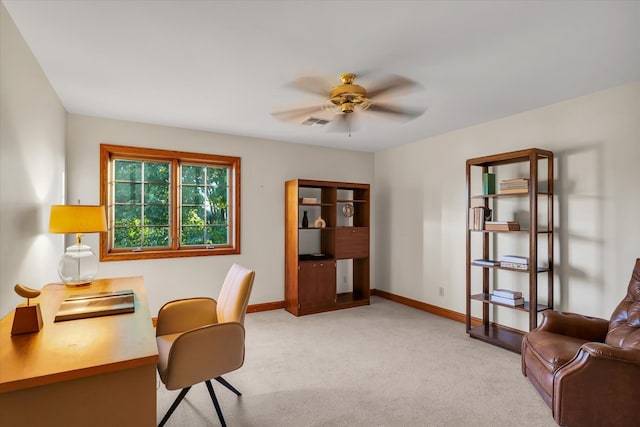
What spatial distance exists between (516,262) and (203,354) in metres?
3.02

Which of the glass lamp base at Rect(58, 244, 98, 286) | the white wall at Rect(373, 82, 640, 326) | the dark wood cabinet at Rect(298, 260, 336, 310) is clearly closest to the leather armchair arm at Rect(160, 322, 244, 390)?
the glass lamp base at Rect(58, 244, 98, 286)

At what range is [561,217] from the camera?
3.43 m

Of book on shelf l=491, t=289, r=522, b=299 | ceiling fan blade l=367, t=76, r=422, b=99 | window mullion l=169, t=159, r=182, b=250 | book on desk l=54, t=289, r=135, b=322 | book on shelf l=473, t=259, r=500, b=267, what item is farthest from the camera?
window mullion l=169, t=159, r=182, b=250

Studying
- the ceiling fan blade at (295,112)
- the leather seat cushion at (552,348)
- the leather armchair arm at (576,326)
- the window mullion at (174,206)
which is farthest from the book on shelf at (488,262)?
the window mullion at (174,206)

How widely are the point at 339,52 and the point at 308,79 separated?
300 mm

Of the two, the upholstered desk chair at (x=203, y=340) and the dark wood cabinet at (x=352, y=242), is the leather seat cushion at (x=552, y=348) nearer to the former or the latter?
the upholstered desk chair at (x=203, y=340)

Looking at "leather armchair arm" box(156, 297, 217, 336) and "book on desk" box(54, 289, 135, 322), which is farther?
"leather armchair arm" box(156, 297, 217, 336)

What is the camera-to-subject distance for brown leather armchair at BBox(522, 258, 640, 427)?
6.53ft

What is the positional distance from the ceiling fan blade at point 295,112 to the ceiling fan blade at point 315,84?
15 cm

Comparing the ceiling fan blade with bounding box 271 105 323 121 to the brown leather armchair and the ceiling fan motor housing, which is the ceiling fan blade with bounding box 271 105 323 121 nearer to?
the ceiling fan motor housing

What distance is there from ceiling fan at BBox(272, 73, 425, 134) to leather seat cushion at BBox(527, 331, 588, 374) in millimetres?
1925

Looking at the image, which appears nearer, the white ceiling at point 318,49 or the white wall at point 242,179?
the white ceiling at point 318,49

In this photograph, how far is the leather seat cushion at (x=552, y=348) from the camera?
7.48 feet

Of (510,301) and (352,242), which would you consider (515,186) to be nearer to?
(510,301)
